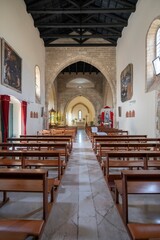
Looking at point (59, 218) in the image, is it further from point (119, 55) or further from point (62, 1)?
point (119, 55)

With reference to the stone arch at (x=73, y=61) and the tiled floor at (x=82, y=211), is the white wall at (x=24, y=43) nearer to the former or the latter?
the stone arch at (x=73, y=61)

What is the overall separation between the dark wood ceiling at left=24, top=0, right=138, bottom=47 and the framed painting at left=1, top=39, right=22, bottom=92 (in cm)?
Result: 320

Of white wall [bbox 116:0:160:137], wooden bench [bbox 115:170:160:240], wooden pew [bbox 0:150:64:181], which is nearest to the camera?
wooden bench [bbox 115:170:160:240]

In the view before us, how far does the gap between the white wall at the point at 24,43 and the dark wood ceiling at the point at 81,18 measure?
66 centimetres

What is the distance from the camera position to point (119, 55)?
12.7 m

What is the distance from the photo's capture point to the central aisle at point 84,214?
2.15 metres

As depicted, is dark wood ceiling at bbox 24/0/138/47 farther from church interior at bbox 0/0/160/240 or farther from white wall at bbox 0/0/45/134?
white wall at bbox 0/0/45/134

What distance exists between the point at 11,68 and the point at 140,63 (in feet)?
16.5


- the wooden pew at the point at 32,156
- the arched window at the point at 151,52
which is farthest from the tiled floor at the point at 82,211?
the arched window at the point at 151,52

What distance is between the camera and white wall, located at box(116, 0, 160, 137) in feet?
23.8

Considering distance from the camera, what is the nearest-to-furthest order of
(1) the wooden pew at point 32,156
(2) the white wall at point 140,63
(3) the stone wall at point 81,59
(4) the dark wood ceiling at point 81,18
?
(1) the wooden pew at point 32,156 → (2) the white wall at point 140,63 → (4) the dark wood ceiling at point 81,18 → (3) the stone wall at point 81,59

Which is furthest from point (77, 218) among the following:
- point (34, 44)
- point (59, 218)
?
point (34, 44)

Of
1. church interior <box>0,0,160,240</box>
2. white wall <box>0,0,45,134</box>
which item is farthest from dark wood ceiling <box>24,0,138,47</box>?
white wall <box>0,0,45,134</box>

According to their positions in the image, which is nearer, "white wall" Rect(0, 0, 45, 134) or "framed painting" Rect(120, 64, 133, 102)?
"white wall" Rect(0, 0, 45, 134)
